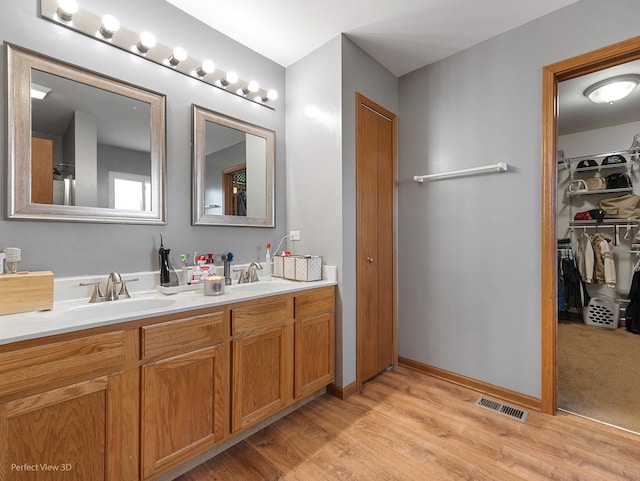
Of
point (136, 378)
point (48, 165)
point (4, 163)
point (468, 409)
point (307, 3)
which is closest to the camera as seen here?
point (136, 378)

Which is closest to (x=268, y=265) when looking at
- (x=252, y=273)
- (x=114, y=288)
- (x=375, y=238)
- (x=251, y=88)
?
(x=252, y=273)

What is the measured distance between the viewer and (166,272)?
178 cm

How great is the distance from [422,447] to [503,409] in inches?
29.4

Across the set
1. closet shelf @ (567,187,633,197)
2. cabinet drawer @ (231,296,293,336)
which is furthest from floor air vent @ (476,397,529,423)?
closet shelf @ (567,187,633,197)

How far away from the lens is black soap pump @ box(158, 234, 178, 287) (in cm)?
177

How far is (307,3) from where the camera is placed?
188cm

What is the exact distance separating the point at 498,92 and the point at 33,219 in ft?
9.44

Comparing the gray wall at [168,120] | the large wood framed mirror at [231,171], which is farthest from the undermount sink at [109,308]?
the large wood framed mirror at [231,171]

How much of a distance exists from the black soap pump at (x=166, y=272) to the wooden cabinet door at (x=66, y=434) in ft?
2.15

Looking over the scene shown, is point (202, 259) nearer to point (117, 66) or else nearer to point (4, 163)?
point (4, 163)

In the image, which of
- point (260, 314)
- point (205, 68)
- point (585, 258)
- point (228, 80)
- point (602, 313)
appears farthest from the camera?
point (585, 258)

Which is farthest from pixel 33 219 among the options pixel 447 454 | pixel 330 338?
pixel 447 454

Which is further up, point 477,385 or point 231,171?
point 231,171

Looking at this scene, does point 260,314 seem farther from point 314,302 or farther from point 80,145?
point 80,145
